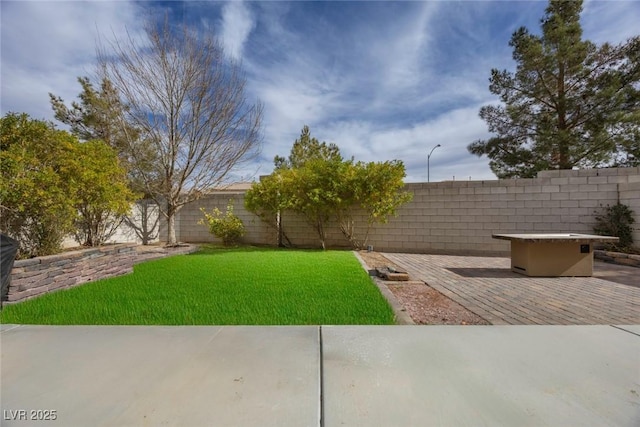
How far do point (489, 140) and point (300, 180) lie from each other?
33.5 ft

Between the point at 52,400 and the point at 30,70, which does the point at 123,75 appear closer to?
the point at 30,70

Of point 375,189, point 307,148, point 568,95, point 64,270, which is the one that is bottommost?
point 64,270

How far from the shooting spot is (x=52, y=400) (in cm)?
175

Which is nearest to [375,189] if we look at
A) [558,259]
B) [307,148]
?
[558,259]

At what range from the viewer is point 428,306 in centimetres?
360

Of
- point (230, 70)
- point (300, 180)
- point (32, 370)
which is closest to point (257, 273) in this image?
point (32, 370)

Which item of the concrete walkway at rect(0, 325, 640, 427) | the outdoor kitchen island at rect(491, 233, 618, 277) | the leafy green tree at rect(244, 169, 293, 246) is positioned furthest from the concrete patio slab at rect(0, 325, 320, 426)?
the leafy green tree at rect(244, 169, 293, 246)

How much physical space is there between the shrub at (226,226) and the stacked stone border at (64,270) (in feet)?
14.1

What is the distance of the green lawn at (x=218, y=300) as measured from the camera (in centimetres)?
305

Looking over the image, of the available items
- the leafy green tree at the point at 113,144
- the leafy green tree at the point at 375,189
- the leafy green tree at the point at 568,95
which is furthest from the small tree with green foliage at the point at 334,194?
the leafy green tree at the point at 568,95

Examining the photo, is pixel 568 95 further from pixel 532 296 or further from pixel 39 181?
pixel 39 181

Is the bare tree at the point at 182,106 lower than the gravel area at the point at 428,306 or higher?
higher

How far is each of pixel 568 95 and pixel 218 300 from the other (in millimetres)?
15231

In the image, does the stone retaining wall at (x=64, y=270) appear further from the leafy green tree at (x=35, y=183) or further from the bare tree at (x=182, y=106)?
the bare tree at (x=182, y=106)
